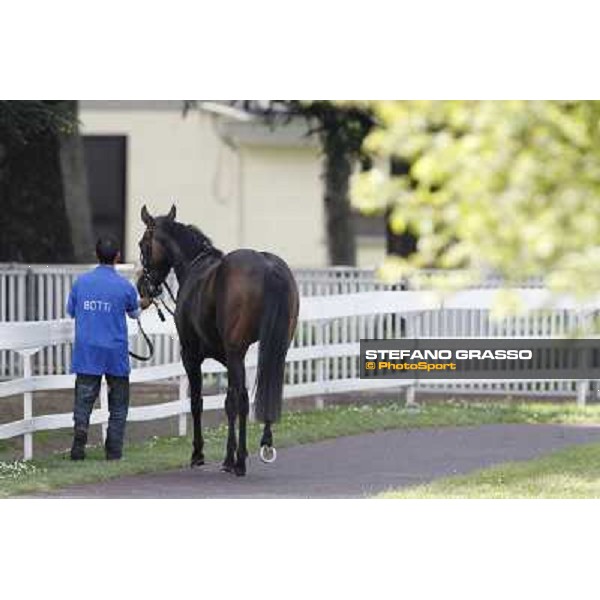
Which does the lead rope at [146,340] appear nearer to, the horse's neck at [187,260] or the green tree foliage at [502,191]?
the horse's neck at [187,260]

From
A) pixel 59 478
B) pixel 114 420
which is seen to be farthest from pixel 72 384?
pixel 59 478

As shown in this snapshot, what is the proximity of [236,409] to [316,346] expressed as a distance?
872mm

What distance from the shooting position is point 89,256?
10656 millimetres

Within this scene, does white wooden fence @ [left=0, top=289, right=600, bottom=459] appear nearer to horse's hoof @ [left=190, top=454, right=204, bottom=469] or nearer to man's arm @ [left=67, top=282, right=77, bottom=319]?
man's arm @ [left=67, top=282, right=77, bottom=319]

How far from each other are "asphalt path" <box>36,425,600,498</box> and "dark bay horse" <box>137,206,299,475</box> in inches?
9.9

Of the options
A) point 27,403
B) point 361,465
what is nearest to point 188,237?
point 27,403

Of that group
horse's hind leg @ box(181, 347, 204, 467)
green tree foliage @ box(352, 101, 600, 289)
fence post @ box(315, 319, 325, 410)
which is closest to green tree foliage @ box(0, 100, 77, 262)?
horse's hind leg @ box(181, 347, 204, 467)

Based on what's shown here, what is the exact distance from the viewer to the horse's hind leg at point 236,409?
9734 millimetres

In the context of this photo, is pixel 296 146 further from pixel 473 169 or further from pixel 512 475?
pixel 473 169

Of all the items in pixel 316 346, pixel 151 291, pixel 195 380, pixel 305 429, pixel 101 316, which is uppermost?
pixel 151 291

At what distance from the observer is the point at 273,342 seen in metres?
9.61

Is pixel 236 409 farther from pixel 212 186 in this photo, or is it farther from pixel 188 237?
pixel 212 186

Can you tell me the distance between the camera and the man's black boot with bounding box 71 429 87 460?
33.1 ft

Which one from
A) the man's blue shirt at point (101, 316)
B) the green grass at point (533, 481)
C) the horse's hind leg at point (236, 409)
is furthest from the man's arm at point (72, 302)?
the green grass at point (533, 481)
